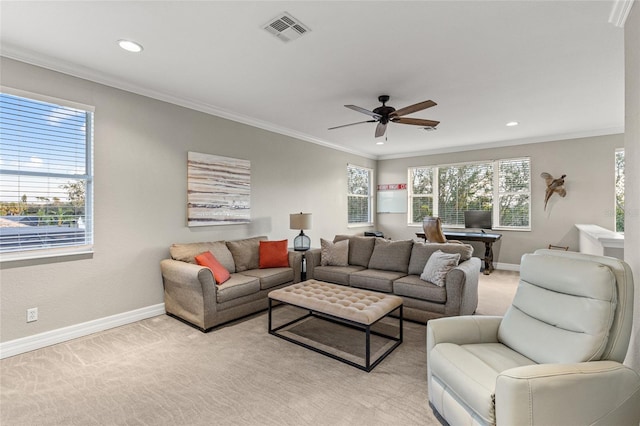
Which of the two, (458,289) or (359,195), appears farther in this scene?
(359,195)

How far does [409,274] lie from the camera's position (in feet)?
12.7

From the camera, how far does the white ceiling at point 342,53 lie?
6.88 feet

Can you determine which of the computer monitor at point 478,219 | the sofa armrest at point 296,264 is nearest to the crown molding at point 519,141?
the computer monitor at point 478,219

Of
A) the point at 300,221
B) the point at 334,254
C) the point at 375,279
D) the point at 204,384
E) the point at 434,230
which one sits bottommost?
the point at 204,384

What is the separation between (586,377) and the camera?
1.32m

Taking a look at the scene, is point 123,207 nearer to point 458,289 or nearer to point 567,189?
point 458,289

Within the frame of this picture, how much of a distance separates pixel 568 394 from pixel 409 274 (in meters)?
2.59

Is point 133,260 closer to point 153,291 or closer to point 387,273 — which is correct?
point 153,291

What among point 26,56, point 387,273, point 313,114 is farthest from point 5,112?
point 387,273

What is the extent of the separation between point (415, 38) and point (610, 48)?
5.70 feet

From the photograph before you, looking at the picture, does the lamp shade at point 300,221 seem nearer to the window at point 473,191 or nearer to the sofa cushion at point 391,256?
the sofa cushion at point 391,256

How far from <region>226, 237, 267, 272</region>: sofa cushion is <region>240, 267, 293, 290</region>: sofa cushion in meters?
0.10

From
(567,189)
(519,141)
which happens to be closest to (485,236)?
(567,189)

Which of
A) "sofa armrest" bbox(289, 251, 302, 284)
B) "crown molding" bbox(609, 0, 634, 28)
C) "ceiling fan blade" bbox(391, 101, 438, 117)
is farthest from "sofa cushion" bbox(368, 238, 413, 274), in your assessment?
"crown molding" bbox(609, 0, 634, 28)
